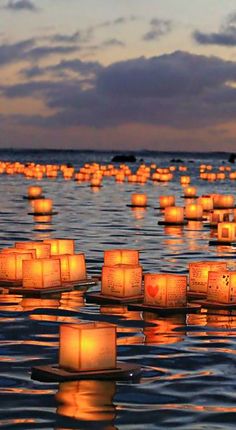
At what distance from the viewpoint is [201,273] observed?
81.4ft

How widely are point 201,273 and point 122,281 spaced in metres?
2.00

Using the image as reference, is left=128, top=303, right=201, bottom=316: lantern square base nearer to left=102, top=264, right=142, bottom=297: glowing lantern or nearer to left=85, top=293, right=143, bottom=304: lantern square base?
left=85, top=293, right=143, bottom=304: lantern square base

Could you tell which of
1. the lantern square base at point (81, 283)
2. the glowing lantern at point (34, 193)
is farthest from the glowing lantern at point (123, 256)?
the glowing lantern at point (34, 193)

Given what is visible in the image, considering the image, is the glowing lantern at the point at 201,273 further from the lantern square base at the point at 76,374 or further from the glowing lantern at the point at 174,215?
the glowing lantern at the point at 174,215

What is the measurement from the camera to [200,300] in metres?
23.7

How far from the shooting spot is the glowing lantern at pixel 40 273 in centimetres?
2475

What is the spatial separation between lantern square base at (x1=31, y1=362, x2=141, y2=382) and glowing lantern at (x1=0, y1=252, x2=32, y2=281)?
10.4 metres

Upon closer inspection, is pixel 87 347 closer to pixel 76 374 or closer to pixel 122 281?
pixel 76 374

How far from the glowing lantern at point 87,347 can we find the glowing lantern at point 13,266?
1041 centimetres

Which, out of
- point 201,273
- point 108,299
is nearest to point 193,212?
point 201,273

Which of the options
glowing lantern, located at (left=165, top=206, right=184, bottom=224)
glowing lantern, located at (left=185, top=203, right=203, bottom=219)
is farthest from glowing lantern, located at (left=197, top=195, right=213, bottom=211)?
glowing lantern, located at (left=165, top=206, right=184, bottom=224)

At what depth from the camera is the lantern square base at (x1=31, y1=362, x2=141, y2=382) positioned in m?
15.3

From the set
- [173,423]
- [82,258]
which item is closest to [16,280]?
[82,258]

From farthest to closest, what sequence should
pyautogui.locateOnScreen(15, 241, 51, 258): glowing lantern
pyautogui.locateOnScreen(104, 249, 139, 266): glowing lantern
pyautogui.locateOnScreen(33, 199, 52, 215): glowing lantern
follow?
pyautogui.locateOnScreen(33, 199, 52, 215): glowing lantern
pyautogui.locateOnScreen(15, 241, 51, 258): glowing lantern
pyautogui.locateOnScreen(104, 249, 139, 266): glowing lantern
